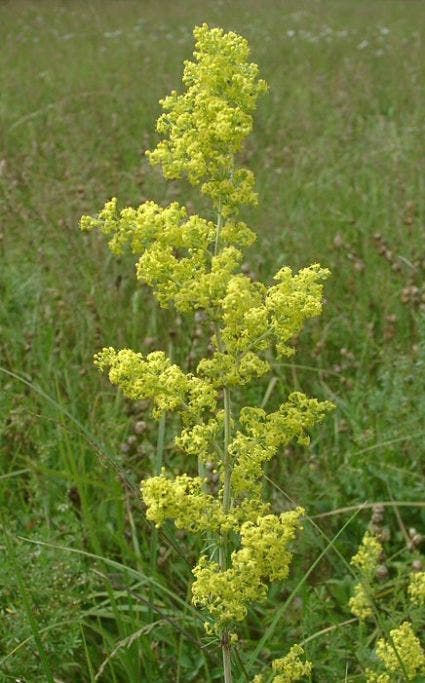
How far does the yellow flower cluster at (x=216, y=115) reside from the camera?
1823 mm

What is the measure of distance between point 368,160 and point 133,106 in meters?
2.19

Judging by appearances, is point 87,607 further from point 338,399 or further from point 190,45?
point 190,45

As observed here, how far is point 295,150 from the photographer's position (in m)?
6.00

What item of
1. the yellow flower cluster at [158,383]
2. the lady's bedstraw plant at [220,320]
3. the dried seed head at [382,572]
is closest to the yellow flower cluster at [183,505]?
the lady's bedstraw plant at [220,320]

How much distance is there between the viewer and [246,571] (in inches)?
68.9

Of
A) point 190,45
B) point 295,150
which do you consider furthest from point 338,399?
point 190,45

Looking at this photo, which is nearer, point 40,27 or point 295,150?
point 295,150

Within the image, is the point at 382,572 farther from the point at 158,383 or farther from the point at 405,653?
the point at 158,383

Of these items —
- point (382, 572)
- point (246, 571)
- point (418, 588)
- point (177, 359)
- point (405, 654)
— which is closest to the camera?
point (246, 571)

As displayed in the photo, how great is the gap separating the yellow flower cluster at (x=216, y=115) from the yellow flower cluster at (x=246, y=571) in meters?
0.66

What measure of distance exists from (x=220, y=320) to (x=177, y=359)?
5.68 ft

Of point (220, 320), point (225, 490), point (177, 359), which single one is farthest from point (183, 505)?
point (177, 359)

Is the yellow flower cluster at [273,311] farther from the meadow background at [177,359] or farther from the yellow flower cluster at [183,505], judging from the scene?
the meadow background at [177,359]

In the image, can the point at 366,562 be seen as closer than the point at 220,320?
No
